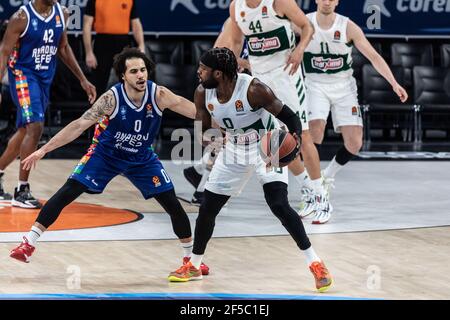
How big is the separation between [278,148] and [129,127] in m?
1.03

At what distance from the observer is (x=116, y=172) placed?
794 cm

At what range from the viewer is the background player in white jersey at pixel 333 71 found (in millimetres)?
10391

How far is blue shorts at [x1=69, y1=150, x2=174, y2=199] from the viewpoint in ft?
25.8

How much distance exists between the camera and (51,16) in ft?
34.7

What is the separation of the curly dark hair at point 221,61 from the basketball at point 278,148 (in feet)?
1.55

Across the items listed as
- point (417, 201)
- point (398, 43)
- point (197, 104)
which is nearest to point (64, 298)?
point (197, 104)

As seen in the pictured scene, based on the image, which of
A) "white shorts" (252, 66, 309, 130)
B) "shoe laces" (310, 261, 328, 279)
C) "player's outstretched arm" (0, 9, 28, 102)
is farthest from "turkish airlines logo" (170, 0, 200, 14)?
"shoe laces" (310, 261, 328, 279)

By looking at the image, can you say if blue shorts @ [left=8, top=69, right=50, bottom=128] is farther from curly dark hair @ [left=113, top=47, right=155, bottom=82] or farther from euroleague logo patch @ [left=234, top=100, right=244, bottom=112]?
euroleague logo patch @ [left=234, top=100, right=244, bottom=112]

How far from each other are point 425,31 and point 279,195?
8.85 m

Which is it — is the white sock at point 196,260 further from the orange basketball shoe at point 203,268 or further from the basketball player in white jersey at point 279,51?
the basketball player in white jersey at point 279,51

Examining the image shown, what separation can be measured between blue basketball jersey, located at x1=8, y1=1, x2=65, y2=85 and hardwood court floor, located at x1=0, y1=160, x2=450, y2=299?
1756 millimetres

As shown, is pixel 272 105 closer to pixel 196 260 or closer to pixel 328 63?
pixel 196 260

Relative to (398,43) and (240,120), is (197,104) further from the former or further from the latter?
(398,43)

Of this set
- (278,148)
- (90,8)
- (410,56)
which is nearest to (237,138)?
(278,148)
